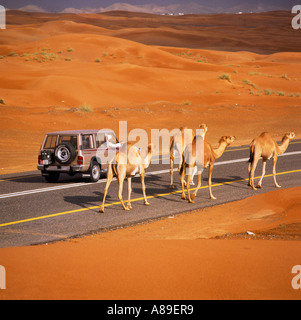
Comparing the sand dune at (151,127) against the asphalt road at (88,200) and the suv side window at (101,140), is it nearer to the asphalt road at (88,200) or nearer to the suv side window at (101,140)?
the asphalt road at (88,200)

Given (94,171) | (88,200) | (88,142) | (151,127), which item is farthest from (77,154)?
(151,127)

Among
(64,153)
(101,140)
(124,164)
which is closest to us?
(124,164)

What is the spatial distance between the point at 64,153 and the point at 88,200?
2.44m

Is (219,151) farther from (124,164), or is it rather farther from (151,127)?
(151,127)

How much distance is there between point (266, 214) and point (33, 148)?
17.6m

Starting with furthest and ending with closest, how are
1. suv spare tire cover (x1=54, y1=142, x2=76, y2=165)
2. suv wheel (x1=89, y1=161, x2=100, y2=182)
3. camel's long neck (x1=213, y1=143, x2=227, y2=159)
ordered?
suv wheel (x1=89, y1=161, x2=100, y2=182) < suv spare tire cover (x1=54, y1=142, x2=76, y2=165) < camel's long neck (x1=213, y1=143, x2=227, y2=159)

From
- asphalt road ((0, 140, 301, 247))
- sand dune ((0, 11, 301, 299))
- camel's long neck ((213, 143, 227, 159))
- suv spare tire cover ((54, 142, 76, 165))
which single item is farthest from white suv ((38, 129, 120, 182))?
sand dune ((0, 11, 301, 299))

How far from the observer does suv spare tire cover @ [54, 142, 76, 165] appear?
56.7 feet

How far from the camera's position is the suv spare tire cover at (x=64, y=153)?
56.7ft

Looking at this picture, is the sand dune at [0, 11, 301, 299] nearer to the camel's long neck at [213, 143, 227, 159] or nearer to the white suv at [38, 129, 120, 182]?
the camel's long neck at [213, 143, 227, 159]

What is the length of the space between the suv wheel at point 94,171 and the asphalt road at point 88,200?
0.20 m

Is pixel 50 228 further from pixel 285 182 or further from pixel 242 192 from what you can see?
pixel 285 182

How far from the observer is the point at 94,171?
1834cm

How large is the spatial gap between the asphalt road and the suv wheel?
0.67 feet
